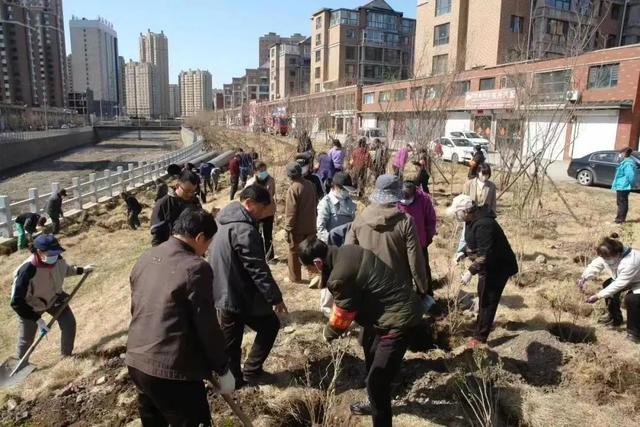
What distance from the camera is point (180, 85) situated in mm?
164000

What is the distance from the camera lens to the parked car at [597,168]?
544 inches

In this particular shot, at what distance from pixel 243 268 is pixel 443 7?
4214 cm

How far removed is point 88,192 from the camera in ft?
45.4

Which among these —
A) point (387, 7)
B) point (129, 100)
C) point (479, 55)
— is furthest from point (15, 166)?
point (129, 100)

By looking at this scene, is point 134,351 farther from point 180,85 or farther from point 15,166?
point 180,85

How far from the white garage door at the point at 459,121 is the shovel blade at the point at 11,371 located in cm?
3071

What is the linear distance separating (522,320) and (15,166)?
39.9 meters

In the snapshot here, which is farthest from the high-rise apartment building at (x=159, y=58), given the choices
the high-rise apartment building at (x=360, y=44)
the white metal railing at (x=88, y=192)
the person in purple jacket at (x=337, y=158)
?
the person in purple jacket at (x=337, y=158)

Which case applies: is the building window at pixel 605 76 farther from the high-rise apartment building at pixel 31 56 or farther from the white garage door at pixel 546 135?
the high-rise apartment building at pixel 31 56

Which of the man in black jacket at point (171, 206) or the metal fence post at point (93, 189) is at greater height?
the man in black jacket at point (171, 206)

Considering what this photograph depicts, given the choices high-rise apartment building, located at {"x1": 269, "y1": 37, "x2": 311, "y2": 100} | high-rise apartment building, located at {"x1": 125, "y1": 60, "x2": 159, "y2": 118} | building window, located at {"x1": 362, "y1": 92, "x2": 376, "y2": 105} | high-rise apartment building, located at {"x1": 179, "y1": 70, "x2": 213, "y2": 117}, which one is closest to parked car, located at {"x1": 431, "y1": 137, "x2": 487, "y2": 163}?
building window, located at {"x1": 362, "y1": 92, "x2": 376, "y2": 105}

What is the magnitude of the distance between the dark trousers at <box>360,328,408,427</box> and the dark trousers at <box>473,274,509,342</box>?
4.45ft

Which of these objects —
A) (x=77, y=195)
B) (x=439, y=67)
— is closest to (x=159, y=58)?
(x=439, y=67)

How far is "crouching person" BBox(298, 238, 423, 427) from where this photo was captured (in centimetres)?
262
